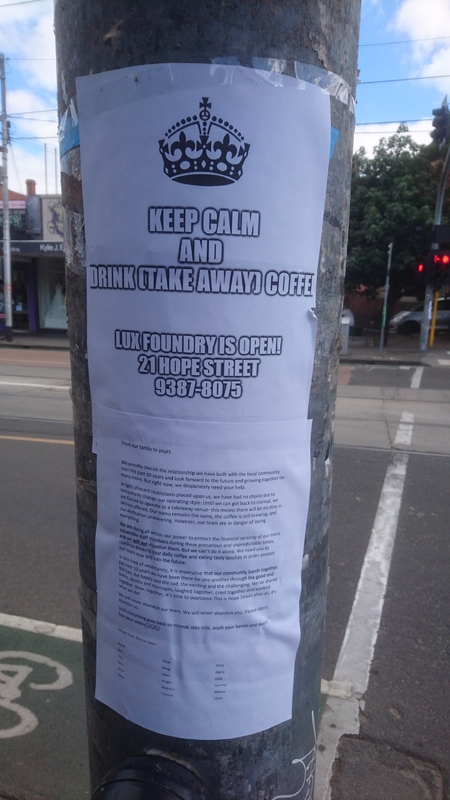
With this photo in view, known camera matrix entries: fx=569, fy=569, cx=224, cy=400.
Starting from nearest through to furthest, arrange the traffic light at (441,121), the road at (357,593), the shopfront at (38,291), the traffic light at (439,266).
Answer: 1. the road at (357,593)
2. the traffic light at (441,121)
3. the traffic light at (439,266)
4. the shopfront at (38,291)

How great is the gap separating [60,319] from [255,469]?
80.3 feet

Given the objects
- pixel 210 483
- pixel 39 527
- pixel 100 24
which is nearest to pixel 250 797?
pixel 210 483

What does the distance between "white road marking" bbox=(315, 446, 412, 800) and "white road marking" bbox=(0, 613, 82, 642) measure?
1537 millimetres

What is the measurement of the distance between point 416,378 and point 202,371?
48.3ft

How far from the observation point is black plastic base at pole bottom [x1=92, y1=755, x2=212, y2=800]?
3.73 ft

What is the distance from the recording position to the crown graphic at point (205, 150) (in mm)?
1055

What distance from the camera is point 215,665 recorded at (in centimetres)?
123

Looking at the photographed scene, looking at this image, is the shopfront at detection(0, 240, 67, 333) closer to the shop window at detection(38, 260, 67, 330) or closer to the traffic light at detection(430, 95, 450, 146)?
the shop window at detection(38, 260, 67, 330)

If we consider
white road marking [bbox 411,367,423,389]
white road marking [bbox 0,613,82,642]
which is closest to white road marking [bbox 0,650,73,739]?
white road marking [bbox 0,613,82,642]

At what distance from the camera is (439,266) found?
19375mm

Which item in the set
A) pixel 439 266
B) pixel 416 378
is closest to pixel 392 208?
pixel 439 266

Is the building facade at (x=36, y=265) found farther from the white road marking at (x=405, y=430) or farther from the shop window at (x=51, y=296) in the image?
the white road marking at (x=405, y=430)

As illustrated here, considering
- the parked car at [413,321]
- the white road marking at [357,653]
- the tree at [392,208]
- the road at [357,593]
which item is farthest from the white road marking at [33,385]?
the parked car at [413,321]

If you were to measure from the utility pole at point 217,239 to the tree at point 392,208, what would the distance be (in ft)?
73.4
